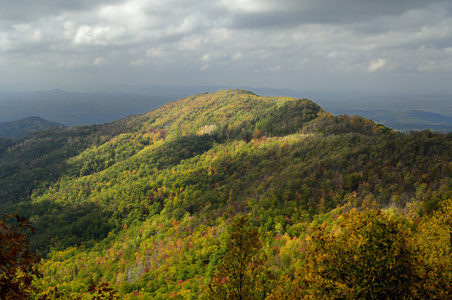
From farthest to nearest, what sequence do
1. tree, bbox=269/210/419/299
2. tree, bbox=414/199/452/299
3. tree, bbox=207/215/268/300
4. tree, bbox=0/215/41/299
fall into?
1. tree, bbox=207/215/268/300
2. tree, bbox=414/199/452/299
3. tree, bbox=269/210/419/299
4. tree, bbox=0/215/41/299

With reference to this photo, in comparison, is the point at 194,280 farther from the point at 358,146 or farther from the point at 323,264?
the point at 358,146

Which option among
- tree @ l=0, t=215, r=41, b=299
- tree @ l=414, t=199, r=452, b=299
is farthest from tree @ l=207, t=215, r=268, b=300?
tree @ l=0, t=215, r=41, b=299

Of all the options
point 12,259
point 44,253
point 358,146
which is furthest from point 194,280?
point 44,253

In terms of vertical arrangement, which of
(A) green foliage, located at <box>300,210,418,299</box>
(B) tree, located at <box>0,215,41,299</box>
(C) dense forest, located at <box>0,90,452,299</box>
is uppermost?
(B) tree, located at <box>0,215,41,299</box>

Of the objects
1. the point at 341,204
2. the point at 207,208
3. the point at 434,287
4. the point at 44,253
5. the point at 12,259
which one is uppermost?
the point at 12,259

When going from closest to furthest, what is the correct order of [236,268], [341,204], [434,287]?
1. [434,287]
2. [236,268]
3. [341,204]

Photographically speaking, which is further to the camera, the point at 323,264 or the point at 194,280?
the point at 194,280

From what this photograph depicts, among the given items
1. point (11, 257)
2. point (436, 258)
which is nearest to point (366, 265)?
point (436, 258)

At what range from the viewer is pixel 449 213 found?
2764 cm

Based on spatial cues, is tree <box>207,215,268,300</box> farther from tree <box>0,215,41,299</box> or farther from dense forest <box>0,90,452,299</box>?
tree <box>0,215,41,299</box>

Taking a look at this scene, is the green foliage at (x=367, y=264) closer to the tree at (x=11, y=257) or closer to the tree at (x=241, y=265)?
the tree at (x=241, y=265)

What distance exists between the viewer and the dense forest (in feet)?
57.8

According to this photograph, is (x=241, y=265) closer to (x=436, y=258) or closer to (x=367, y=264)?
(x=367, y=264)

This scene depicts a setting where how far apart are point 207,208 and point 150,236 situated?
105ft
